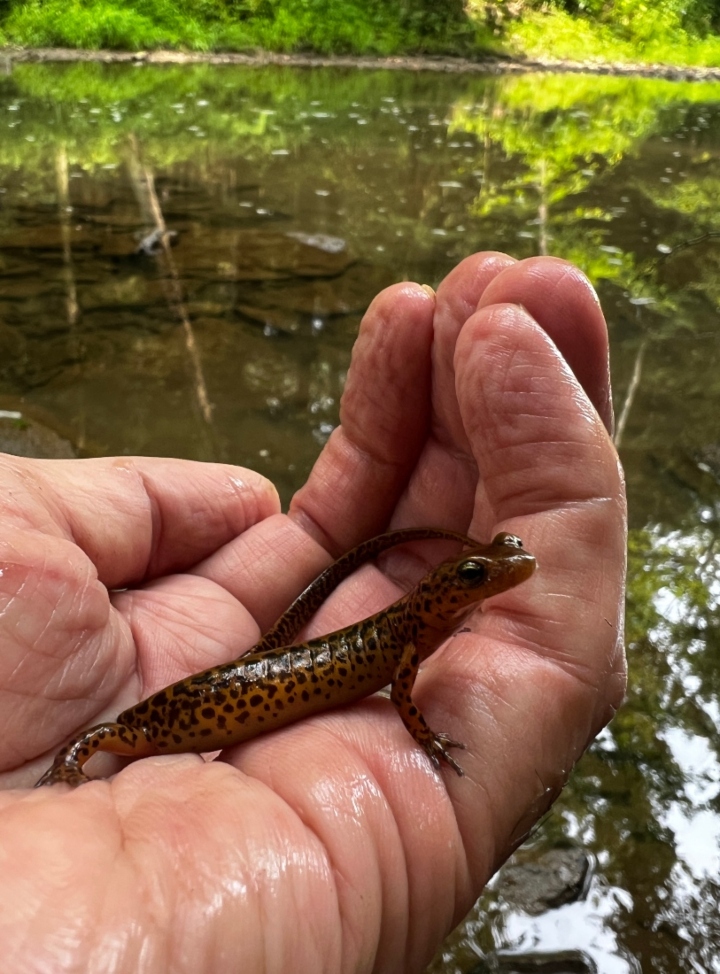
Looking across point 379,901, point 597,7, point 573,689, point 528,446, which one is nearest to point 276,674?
point 379,901

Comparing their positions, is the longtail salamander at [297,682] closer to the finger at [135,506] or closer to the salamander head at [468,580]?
the salamander head at [468,580]

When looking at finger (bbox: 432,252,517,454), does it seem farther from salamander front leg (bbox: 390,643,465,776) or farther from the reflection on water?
the reflection on water

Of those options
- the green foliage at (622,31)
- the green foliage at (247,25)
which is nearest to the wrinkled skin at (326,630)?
the green foliage at (247,25)

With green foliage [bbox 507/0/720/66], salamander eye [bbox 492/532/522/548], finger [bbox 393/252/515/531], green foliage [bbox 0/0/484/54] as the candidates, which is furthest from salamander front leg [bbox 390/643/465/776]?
green foliage [bbox 507/0/720/66]

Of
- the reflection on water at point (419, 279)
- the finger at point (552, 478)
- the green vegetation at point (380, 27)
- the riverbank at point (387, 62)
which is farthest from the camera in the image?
the green vegetation at point (380, 27)

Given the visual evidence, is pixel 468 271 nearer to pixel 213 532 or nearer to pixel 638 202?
pixel 213 532

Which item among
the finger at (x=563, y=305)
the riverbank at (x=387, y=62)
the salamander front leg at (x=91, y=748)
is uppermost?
the riverbank at (x=387, y=62)
